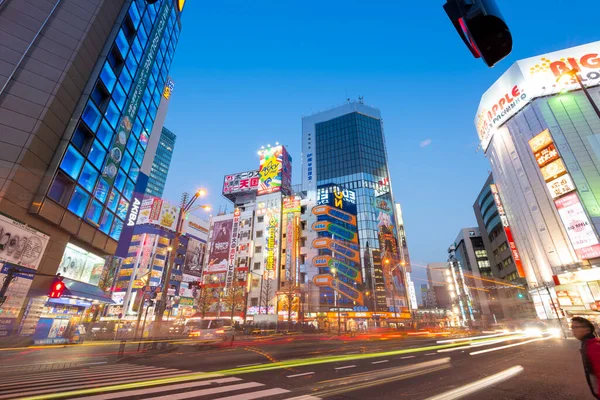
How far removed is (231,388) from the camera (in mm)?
6945

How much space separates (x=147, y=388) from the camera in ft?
23.0

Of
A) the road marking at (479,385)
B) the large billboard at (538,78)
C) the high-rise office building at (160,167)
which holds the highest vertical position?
the high-rise office building at (160,167)

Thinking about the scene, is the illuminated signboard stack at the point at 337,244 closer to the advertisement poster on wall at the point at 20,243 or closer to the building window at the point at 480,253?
the advertisement poster on wall at the point at 20,243

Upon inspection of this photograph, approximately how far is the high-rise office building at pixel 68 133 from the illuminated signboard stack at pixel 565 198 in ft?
157

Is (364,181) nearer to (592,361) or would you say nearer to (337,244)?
(337,244)

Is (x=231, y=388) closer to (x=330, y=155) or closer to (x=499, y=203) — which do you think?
(x=499, y=203)

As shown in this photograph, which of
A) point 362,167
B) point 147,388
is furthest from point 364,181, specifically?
point 147,388

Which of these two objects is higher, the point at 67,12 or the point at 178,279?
the point at 67,12

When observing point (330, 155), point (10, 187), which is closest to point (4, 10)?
point (10, 187)

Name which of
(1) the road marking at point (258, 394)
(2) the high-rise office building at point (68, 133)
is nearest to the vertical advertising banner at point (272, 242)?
(2) the high-rise office building at point (68, 133)

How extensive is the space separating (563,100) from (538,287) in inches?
1150

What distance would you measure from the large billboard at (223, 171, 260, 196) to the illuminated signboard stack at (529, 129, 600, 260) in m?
66.5

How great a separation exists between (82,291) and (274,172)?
5640 cm

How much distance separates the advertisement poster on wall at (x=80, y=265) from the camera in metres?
20.7
